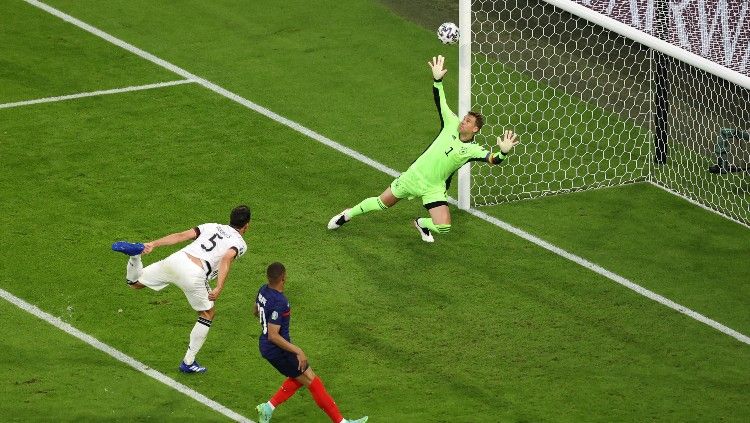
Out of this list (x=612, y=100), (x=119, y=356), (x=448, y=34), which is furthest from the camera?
(x=612, y=100)

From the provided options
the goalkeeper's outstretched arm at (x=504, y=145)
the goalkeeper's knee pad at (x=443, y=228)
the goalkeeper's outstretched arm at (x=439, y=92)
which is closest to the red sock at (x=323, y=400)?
the goalkeeper's outstretched arm at (x=504, y=145)

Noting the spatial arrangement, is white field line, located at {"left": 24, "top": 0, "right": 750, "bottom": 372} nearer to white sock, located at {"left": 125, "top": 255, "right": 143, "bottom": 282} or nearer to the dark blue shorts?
the dark blue shorts

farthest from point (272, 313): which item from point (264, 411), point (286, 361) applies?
point (264, 411)

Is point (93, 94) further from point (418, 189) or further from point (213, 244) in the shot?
point (213, 244)

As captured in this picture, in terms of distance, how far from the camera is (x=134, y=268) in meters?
14.1

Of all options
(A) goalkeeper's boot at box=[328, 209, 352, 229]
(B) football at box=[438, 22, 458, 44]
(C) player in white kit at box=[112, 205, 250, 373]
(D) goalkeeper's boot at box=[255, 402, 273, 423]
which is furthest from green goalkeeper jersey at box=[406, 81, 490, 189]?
(D) goalkeeper's boot at box=[255, 402, 273, 423]

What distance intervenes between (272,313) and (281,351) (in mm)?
372

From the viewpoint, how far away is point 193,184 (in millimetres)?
18172

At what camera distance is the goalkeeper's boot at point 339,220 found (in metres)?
17.2

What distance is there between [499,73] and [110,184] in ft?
18.7

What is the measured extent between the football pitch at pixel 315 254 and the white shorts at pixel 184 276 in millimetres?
787

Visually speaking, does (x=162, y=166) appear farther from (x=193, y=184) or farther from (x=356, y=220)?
(x=356, y=220)

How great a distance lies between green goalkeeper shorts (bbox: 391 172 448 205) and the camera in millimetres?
16875

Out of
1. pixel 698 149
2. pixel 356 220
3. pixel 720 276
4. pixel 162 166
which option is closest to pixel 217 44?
pixel 162 166
